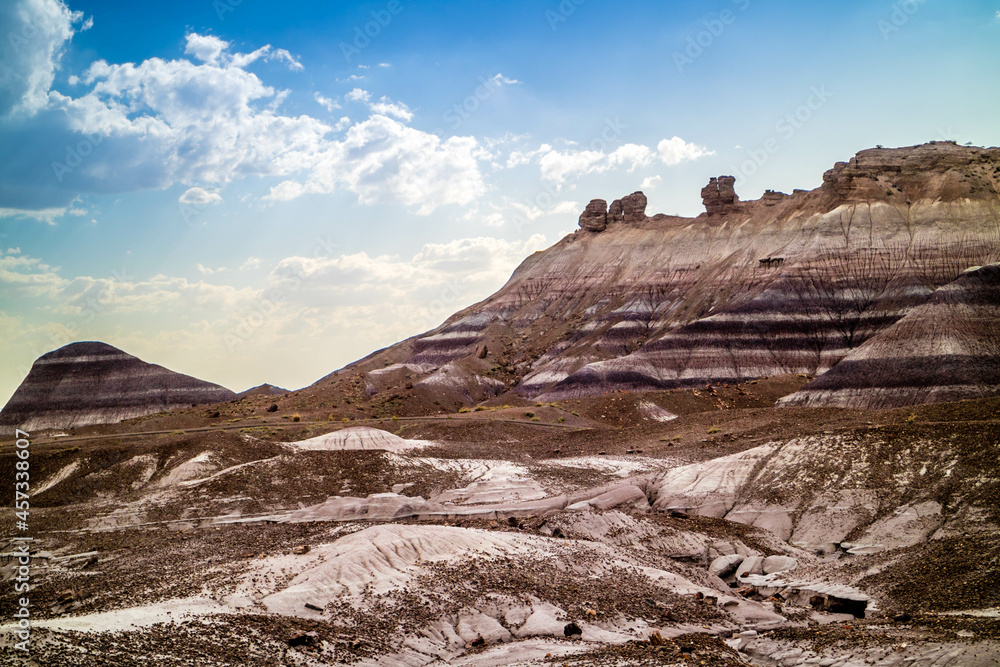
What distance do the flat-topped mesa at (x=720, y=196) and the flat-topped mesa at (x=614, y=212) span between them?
1078cm

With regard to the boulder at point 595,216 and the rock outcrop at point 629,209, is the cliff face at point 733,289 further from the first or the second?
the boulder at point 595,216

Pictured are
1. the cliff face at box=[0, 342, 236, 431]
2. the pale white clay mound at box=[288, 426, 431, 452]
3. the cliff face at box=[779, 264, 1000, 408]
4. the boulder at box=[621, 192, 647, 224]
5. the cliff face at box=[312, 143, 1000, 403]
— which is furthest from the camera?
the boulder at box=[621, 192, 647, 224]

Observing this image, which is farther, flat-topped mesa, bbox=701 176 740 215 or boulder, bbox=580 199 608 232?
boulder, bbox=580 199 608 232

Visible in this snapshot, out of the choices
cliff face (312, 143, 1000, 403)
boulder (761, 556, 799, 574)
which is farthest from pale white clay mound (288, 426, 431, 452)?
cliff face (312, 143, 1000, 403)

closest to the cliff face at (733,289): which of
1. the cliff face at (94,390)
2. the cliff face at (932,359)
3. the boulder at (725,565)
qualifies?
the cliff face at (932,359)

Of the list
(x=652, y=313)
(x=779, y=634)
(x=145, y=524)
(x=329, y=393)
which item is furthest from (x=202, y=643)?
(x=652, y=313)

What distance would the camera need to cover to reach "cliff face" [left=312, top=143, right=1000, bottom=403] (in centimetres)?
8594

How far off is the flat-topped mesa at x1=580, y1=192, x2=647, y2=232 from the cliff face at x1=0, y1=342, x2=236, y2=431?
61.5m

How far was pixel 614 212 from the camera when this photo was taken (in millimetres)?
124688

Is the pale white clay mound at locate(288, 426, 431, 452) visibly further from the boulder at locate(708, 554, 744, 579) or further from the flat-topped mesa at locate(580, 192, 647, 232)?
the flat-topped mesa at locate(580, 192, 647, 232)

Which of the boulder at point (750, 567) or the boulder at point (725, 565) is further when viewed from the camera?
the boulder at point (725, 565)

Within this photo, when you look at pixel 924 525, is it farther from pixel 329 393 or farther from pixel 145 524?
pixel 329 393

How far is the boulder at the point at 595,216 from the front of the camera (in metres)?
124

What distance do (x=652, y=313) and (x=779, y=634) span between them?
8195 cm
